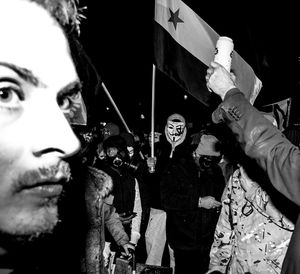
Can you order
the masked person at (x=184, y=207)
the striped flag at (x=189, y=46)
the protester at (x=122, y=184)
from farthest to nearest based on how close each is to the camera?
1. the masked person at (x=184, y=207)
2. the protester at (x=122, y=184)
3. the striped flag at (x=189, y=46)

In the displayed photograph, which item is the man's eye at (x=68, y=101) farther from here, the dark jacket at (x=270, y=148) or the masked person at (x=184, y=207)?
the masked person at (x=184, y=207)

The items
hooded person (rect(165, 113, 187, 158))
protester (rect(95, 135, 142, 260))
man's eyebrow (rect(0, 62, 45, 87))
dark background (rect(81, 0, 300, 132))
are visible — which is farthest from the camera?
dark background (rect(81, 0, 300, 132))

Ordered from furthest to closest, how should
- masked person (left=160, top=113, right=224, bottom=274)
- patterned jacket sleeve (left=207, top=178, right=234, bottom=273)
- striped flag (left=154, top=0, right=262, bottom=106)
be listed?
1. masked person (left=160, top=113, right=224, bottom=274)
2. striped flag (left=154, top=0, right=262, bottom=106)
3. patterned jacket sleeve (left=207, top=178, right=234, bottom=273)

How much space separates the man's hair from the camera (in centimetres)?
111

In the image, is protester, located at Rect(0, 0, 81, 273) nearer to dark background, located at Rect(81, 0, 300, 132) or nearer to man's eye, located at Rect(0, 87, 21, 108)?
man's eye, located at Rect(0, 87, 21, 108)

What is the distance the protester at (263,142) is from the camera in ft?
6.28

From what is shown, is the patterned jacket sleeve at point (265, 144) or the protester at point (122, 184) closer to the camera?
the patterned jacket sleeve at point (265, 144)

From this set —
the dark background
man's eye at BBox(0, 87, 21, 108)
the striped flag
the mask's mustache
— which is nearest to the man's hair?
man's eye at BBox(0, 87, 21, 108)

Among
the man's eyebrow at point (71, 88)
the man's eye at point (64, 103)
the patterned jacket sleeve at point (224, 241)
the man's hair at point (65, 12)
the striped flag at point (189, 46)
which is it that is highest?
the striped flag at point (189, 46)

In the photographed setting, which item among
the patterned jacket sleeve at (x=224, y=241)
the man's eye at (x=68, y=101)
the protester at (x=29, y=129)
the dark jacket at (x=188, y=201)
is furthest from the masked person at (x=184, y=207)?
the protester at (x=29, y=129)

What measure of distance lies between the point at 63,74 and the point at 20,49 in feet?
0.52

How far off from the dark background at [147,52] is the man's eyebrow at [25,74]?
10051 millimetres

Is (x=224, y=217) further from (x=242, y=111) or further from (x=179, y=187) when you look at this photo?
(x=179, y=187)

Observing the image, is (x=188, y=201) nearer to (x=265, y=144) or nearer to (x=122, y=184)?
(x=122, y=184)
